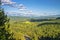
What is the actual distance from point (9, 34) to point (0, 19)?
7.32 meters

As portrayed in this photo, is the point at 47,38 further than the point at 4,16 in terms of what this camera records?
Yes

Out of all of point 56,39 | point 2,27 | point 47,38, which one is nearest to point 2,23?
point 2,27

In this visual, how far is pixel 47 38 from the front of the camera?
460 ft

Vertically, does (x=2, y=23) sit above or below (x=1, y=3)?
below

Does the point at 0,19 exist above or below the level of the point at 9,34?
above

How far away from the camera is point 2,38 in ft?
69.1

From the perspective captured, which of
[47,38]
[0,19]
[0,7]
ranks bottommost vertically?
[47,38]

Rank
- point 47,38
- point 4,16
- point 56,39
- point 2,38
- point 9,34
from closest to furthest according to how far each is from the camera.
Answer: point 2,38
point 4,16
point 9,34
point 56,39
point 47,38

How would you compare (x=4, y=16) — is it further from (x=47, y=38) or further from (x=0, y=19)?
(x=47, y=38)

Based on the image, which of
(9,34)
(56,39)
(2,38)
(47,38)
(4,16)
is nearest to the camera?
(2,38)

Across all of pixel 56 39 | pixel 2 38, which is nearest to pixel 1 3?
pixel 2 38

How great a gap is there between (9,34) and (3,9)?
762cm

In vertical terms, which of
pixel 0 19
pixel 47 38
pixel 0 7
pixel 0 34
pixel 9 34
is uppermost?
pixel 0 7

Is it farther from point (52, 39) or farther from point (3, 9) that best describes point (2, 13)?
point (52, 39)
